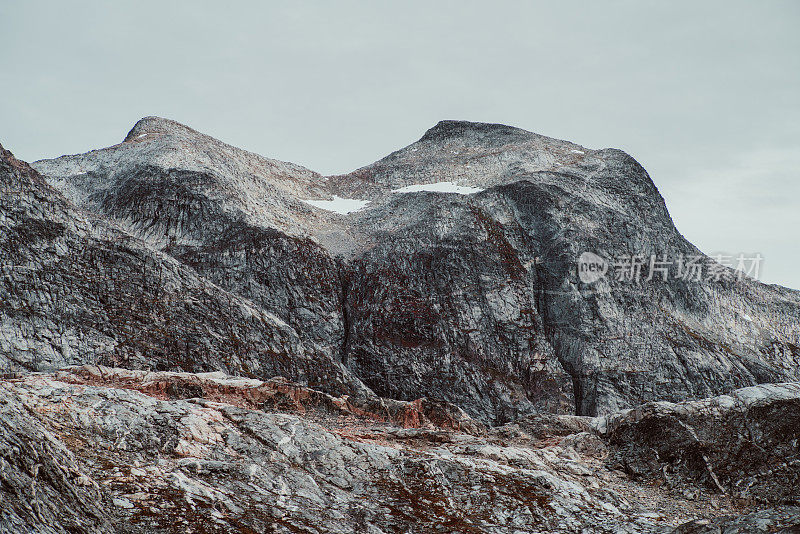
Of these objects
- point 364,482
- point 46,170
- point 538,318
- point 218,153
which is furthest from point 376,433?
point 46,170

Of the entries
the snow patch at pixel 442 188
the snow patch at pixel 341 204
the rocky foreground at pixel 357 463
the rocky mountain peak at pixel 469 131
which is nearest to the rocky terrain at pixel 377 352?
the rocky foreground at pixel 357 463

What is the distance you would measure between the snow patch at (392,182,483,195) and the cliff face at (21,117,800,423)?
1.49ft

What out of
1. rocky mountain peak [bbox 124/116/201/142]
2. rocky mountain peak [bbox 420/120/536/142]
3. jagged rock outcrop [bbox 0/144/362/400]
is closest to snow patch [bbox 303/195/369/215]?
rocky mountain peak [bbox 124/116/201/142]

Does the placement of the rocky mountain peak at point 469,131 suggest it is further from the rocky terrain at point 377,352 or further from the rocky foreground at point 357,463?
the rocky foreground at point 357,463

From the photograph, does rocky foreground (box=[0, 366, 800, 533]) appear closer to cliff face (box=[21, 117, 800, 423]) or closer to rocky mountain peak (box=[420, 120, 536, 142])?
cliff face (box=[21, 117, 800, 423])

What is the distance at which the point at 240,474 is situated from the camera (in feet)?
53.1

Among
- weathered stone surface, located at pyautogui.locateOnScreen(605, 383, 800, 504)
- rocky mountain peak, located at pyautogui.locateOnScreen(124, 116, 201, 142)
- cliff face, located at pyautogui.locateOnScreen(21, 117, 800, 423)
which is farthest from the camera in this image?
rocky mountain peak, located at pyautogui.locateOnScreen(124, 116, 201, 142)

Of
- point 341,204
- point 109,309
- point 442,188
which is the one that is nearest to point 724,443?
point 109,309

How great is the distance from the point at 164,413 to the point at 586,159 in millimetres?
55353

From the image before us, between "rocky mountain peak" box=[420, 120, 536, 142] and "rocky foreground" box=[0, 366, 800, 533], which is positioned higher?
"rocky mountain peak" box=[420, 120, 536, 142]

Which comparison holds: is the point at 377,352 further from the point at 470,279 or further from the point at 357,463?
the point at 357,463

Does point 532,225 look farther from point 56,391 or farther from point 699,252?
point 56,391

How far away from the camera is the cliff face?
42656 mm

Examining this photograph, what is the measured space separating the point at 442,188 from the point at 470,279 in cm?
1526
